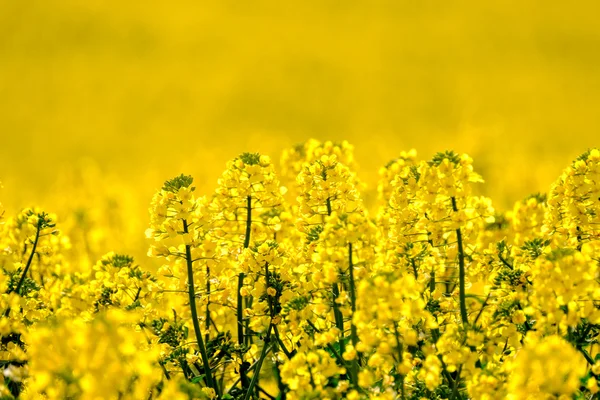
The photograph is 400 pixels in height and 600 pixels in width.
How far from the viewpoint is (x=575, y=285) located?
2639 mm

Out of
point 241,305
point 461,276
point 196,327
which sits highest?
point 461,276

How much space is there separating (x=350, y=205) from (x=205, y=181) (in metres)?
8.06

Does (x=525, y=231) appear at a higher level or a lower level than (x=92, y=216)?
lower

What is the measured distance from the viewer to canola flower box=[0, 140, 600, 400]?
7.72 ft

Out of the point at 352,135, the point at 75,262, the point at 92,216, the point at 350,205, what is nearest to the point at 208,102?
the point at 352,135

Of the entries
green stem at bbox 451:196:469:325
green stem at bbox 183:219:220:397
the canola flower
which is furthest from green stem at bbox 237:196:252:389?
green stem at bbox 451:196:469:325

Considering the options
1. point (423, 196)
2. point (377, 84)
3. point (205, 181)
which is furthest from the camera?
point (377, 84)

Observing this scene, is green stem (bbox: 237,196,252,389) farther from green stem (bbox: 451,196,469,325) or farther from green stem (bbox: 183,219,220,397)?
green stem (bbox: 451,196,469,325)

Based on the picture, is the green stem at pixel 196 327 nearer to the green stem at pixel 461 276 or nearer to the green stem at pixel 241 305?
the green stem at pixel 241 305

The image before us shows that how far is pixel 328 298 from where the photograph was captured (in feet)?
11.4

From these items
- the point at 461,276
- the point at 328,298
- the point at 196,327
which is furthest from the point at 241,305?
the point at 461,276

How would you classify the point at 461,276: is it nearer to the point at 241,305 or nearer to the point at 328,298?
the point at 328,298

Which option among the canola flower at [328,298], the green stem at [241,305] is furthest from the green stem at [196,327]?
the green stem at [241,305]

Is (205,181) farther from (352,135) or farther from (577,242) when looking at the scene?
(577,242)
